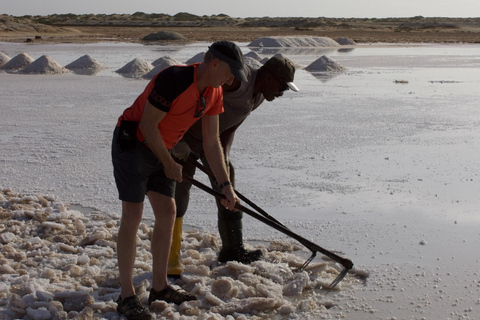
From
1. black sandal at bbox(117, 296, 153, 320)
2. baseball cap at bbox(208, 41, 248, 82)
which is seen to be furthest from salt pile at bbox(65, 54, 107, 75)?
baseball cap at bbox(208, 41, 248, 82)

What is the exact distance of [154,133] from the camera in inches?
102

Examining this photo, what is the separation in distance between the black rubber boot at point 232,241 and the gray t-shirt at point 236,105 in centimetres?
49

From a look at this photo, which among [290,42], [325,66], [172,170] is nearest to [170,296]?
[172,170]

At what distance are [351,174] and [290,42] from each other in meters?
25.0

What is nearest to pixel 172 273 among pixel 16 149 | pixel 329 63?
pixel 16 149

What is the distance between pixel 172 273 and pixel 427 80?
37.2ft

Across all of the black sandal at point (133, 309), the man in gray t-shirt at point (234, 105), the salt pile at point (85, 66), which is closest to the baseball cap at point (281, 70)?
the man in gray t-shirt at point (234, 105)

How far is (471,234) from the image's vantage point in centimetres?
A: 409

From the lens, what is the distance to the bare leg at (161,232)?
281 cm

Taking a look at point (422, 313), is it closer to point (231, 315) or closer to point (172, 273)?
Result: point (231, 315)

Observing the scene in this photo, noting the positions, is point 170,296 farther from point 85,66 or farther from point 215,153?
point 85,66

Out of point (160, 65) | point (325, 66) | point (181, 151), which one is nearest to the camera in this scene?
point (181, 151)

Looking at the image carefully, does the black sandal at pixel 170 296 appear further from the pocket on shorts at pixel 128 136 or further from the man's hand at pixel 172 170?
the pocket on shorts at pixel 128 136

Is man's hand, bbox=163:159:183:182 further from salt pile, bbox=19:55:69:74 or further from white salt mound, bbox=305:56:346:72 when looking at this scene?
white salt mound, bbox=305:56:346:72
